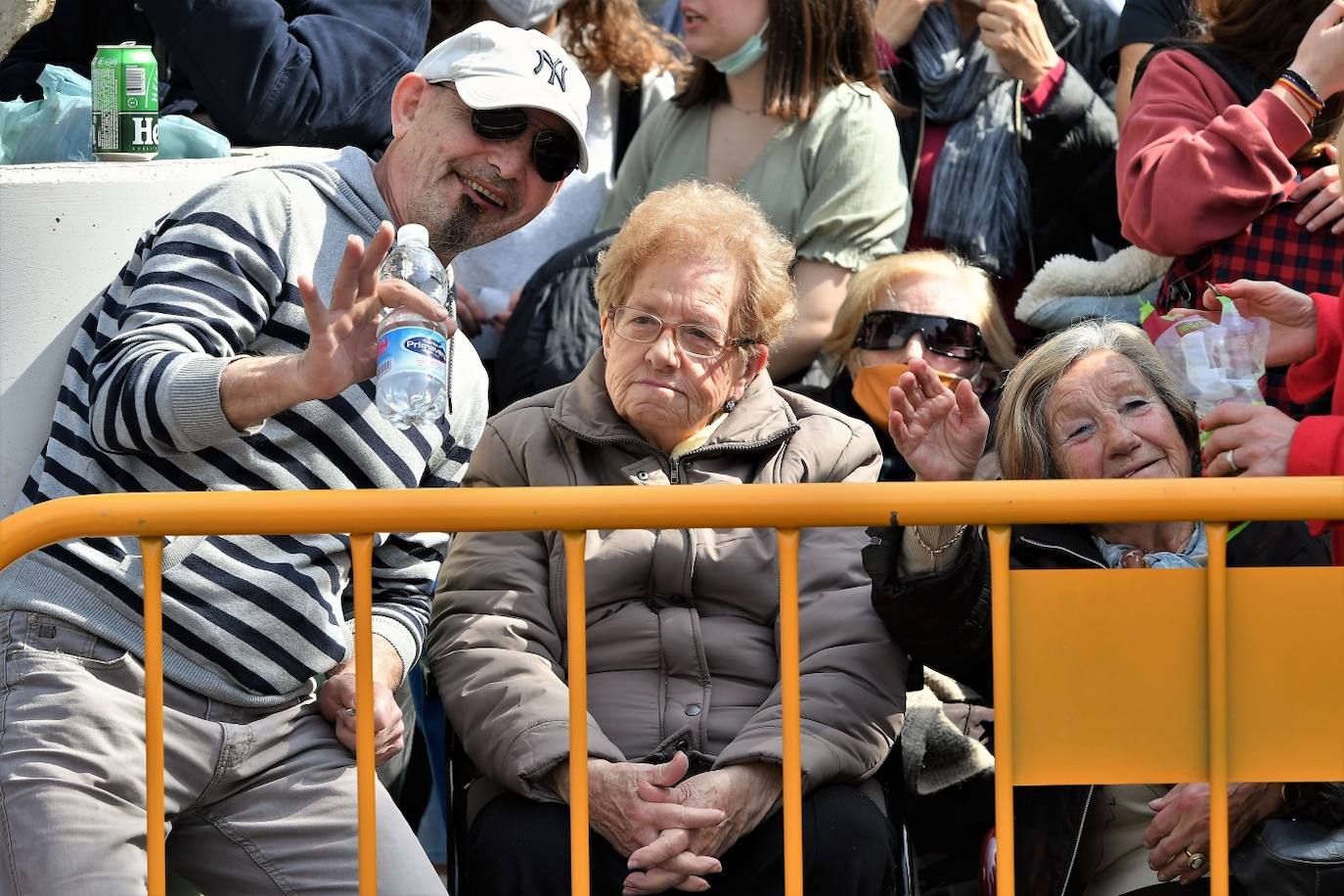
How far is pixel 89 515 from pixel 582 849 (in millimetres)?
874

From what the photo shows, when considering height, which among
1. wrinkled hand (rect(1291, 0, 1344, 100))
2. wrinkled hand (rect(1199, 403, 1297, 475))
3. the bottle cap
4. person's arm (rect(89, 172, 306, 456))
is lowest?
wrinkled hand (rect(1199, 403, 1297, 475))

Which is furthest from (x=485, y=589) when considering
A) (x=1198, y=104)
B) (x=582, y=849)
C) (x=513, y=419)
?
(x=1198, y=104)

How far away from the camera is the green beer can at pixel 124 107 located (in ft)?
12.8

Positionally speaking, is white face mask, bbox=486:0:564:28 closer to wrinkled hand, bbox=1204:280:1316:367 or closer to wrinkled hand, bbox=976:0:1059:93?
Result: wrinkled hand, bbox=976:0:1059:93

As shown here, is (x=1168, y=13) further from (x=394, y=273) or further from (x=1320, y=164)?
(x=394, y=273)

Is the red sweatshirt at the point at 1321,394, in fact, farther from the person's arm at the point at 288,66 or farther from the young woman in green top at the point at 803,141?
the person's arm at the point at 288,66

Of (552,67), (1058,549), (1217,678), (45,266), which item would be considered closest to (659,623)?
(1058,549)

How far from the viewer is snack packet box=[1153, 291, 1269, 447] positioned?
3738 millimetres

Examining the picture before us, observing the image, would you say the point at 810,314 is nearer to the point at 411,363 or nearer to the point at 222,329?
the point at 222,329

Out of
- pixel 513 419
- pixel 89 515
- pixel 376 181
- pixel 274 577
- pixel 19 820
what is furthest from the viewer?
pixel 513 419

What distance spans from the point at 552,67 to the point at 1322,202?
1810mm

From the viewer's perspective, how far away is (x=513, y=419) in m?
3.88

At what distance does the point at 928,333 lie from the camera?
4637mm

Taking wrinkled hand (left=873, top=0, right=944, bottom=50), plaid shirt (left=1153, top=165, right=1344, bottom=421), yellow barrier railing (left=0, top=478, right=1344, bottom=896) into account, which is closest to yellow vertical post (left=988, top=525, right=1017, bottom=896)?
yellow barrier railing (left=0, top=478, right=1344, bottom=896)
